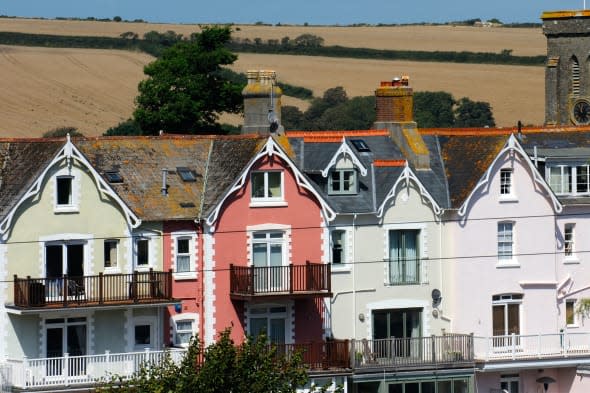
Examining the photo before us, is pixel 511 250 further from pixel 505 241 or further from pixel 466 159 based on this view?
pixel 466 159

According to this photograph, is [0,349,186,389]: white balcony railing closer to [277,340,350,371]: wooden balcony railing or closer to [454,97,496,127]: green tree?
[277,340,350,371]: wooden balcony railing

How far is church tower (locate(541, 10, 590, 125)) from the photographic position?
145 meters

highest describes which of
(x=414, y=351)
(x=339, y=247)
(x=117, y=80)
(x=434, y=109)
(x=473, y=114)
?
(x=117, y=80)

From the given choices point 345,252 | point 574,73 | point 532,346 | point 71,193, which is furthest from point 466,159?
point 574,73

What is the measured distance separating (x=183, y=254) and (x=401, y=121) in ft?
33.7

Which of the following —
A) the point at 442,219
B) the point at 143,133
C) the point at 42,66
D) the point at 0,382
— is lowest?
the point at 0,382

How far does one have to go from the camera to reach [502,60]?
198m

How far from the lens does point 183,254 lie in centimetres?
7469

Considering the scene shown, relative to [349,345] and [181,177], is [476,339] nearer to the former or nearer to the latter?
[349,345]

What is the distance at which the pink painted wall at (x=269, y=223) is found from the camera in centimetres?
7494

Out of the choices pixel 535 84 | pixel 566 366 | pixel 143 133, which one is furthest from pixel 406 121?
pixel 535 84

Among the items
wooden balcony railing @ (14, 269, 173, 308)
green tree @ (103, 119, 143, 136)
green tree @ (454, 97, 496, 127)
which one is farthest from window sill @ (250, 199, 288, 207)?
green tree @ (454, 97, 496, 127)

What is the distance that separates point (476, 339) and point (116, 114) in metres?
78.0

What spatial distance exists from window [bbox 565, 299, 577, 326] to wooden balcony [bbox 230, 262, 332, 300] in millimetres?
9564
